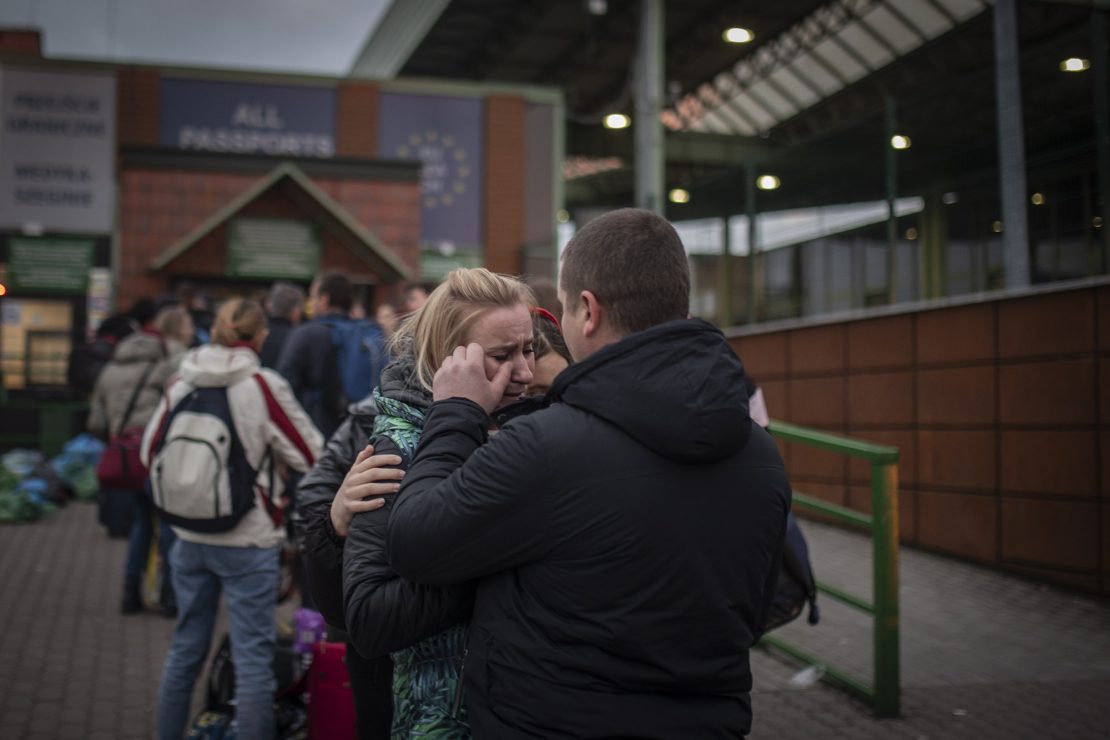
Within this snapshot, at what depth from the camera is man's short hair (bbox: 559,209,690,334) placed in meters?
1.86

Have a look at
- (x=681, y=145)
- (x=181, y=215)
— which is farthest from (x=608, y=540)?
(x=681, y=145)

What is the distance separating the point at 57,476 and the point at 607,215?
11.0m

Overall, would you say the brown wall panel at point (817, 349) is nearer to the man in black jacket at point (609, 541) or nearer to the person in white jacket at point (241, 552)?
the person in white jacket at point (241, 552)

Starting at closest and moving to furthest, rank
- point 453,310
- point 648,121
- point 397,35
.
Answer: point 453,310, point 648,121, point 397,35

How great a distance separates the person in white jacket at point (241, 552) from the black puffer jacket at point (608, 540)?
222 centimetres

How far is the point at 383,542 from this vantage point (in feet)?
6.39

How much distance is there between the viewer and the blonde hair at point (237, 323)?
4324 mm

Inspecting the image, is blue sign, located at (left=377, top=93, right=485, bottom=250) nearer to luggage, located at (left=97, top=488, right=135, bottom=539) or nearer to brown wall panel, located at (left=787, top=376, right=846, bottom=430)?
brown wall panel, located at (left=787, top=376, right=846, bottom=430)

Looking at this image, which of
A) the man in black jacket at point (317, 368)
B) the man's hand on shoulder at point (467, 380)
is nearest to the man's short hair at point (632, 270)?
the man's hand on shoulder at point (467, 380)

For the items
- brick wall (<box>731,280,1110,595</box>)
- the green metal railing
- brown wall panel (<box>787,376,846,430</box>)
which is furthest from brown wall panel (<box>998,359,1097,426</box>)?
the green metal railing

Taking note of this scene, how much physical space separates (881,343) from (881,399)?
51cm

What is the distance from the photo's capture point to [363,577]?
6.27 feet

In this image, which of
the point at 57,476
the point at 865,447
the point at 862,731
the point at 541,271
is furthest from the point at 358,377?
the point at 541,271

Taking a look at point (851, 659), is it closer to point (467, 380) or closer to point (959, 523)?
point (959, 523)
